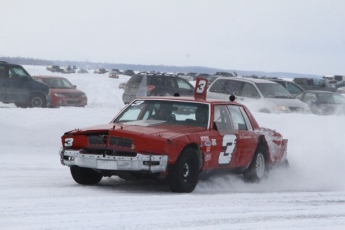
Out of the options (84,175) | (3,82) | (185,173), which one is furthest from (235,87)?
(185,173)

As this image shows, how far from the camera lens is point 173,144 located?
10.2 meters

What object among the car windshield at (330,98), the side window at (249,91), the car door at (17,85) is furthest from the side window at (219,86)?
the car windshield at (330,98)

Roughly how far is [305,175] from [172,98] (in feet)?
12.0

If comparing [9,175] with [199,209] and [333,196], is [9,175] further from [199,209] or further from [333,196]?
[333,196]

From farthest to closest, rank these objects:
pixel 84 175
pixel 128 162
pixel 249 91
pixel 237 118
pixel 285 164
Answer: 1. pixel 249 91
2. pixel 285 164
3. pixel 237 118
4. pixel 84 175
5. pixel 128 162

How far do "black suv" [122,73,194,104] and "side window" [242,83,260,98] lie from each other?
5.19 meters

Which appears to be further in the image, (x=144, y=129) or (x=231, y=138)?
(x=231, y=138)

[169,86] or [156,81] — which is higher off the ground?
[156,81]

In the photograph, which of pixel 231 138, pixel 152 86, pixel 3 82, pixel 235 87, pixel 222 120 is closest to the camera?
pixel 231 138

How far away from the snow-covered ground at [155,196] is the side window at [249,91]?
932 centimetres

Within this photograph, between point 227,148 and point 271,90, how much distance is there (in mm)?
16114

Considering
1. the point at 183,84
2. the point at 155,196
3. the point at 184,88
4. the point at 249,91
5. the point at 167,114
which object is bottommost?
the point at 184,88

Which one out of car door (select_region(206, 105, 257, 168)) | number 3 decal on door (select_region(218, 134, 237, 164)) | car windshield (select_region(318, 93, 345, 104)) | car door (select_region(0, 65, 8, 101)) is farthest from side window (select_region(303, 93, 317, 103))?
number 3 decal on door (select_region(218, 134, 237, 164))

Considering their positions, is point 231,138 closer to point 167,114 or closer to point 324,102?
point 167,114
